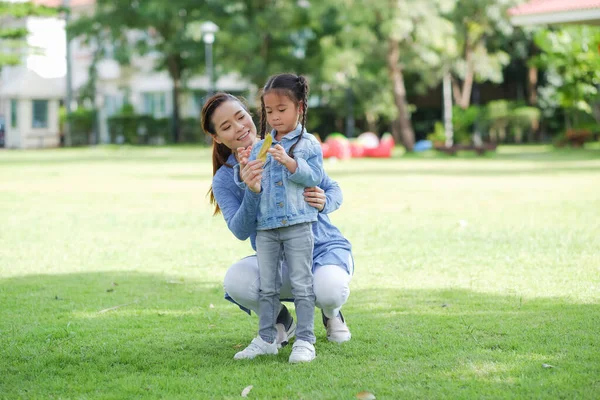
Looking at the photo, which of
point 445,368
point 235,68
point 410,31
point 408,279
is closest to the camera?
point 445,368

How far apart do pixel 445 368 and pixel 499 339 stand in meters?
0.63

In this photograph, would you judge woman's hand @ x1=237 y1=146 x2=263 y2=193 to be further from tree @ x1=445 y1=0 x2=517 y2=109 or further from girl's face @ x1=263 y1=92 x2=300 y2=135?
tree @ x1=445 y1=0 x2=517 y2=109

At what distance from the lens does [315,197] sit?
404 centimetres

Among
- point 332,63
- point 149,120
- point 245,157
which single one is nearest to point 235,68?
point 332,63

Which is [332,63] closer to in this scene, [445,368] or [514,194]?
[514,194]

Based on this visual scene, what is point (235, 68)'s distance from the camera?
3338 cm

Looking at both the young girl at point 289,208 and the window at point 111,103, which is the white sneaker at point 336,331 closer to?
the young girl at point 289,208

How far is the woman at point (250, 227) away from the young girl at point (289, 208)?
7 centimetres

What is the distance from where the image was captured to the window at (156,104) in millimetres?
47250

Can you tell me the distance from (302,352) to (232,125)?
1.11 m

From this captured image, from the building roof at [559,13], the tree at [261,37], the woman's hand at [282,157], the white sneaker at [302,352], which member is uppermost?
the tree at [261,37]

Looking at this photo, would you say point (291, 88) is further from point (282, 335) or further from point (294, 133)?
point (282, 335)

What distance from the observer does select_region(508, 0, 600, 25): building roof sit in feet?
63.9

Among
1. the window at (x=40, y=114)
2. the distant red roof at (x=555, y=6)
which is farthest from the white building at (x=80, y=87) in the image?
the distant red roof at (x=555, y=6)
